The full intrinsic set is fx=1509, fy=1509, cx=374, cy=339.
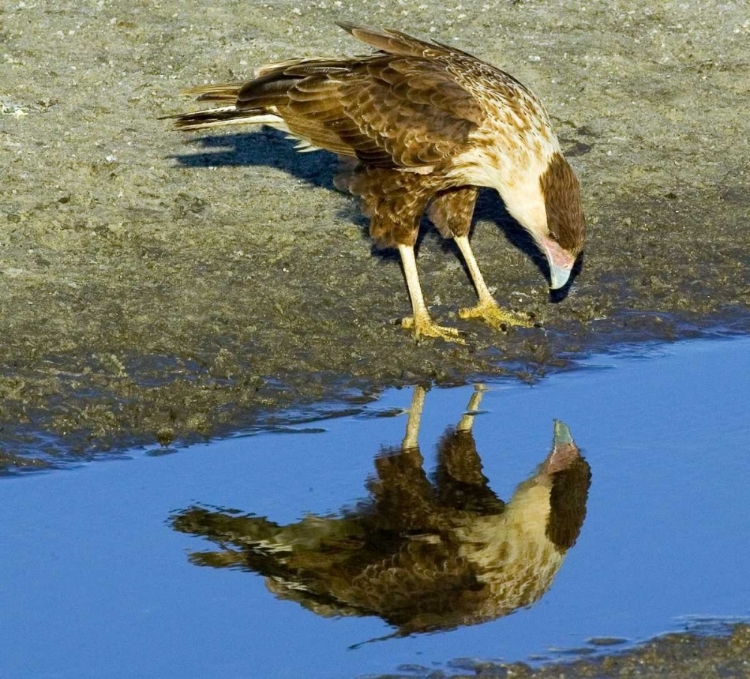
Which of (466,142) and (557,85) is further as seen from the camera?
(557,85)

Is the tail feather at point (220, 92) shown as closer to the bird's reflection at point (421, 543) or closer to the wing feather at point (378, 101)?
the wing feather at point (378, 101)

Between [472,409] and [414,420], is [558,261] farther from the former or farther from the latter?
[414,420]

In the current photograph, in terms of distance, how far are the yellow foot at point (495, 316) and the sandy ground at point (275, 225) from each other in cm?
6

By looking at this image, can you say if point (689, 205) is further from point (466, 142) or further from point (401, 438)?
point (401, 438)

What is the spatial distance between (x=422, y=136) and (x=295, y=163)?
7.83ft

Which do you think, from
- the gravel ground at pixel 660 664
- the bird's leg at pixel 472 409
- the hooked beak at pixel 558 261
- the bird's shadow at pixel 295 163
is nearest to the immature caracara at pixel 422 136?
the hooked beak at pixel 558 261

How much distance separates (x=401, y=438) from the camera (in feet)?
21.4

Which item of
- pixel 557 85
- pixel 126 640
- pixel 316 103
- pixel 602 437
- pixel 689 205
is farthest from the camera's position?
pixel 557 85

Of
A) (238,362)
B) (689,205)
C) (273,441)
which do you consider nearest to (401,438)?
(273,441)

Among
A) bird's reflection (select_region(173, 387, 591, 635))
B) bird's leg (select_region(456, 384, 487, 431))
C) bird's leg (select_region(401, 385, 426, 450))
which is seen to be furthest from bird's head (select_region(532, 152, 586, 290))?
bird's reflection (select_region(173, 387, 591, 635))

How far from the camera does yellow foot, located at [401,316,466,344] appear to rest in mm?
7668

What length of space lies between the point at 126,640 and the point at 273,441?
1934mm

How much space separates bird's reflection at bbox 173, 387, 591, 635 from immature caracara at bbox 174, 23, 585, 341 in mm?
1689

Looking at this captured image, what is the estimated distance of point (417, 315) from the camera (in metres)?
7.71
